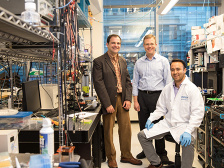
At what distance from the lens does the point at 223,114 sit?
2.18m

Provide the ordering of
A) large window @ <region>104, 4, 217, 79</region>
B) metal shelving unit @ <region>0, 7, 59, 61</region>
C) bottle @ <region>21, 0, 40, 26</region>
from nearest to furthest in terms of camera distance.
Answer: metal shelving unit @ <region>0, 7, 59, 61</region> → bottle @ <region>21, 0, 40, 26</region> → large window @ <region>104, 4, 217, 79</region>

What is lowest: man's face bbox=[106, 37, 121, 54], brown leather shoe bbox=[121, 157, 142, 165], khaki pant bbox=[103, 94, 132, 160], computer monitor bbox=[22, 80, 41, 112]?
brown leather shoe bbox=[121, 157, 142, 165]

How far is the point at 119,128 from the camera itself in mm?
2799

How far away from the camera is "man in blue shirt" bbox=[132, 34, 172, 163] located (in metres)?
2.85

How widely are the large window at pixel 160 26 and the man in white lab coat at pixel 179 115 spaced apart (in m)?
2.91

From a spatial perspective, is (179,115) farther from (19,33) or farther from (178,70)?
(19,33)

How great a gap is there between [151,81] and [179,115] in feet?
2.18

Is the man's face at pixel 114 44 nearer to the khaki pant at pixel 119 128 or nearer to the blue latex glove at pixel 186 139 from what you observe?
the khaki pant at pixel 119 128

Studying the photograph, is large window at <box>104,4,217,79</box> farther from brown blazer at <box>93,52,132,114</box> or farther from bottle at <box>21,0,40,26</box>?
bottle at <box>21,0,40,26</box>

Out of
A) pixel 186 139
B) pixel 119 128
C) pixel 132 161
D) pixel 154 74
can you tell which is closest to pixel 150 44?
pixel 154 74

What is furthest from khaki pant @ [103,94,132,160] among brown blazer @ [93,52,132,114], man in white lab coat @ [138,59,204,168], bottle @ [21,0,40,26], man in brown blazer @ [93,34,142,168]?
bottle @ [21,0,40,26]

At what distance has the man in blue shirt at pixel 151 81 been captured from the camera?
9.35 ft

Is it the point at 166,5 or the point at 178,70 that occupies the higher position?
the point at 166,5

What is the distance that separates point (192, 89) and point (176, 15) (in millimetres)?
3299
